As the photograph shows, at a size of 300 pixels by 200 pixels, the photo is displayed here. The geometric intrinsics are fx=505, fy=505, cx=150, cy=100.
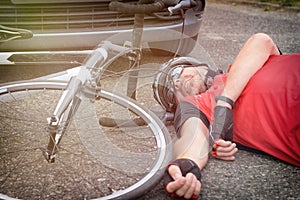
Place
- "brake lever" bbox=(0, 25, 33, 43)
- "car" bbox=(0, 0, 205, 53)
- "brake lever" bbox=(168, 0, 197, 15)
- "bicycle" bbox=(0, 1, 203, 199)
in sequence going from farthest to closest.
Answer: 1. "car" bbox=(0, 0, 205, 53)
2. "brake lever" bbox=(168, 0, 197, 15)
3. "brake lever" bbox=(0, 25, 33, 43)
4. "bicycle" bbox=(0, 1, 203, 199)

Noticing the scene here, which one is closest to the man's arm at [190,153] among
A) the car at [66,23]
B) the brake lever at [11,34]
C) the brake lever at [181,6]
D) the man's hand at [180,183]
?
the man's hand at [180,183]

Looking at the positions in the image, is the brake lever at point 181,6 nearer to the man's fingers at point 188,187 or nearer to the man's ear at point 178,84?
the man's ear at point 178,84

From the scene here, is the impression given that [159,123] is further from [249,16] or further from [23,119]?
[249,16]

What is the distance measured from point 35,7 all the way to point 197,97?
4.51 feet

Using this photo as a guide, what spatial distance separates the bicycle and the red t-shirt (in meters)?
0.45

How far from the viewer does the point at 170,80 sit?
292 centimetres

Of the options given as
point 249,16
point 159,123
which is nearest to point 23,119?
point 159,123

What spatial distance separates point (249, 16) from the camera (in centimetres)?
712

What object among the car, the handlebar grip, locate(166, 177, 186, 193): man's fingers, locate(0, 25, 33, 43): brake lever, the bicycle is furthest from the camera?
the car

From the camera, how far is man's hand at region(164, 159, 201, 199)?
2.25 meters

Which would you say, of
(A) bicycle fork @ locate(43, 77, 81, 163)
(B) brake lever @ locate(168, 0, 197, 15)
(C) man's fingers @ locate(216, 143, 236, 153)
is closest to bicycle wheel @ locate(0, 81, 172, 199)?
(A) bicycle fork @ locate(43, 77, 81, 163)

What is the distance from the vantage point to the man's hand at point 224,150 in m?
2.62

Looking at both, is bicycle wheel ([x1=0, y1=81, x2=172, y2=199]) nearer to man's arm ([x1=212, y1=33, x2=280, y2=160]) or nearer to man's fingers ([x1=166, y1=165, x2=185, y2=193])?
man's fingers ([x1=166, y1=165, x2=185, y2=193])

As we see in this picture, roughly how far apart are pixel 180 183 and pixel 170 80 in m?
0.83
